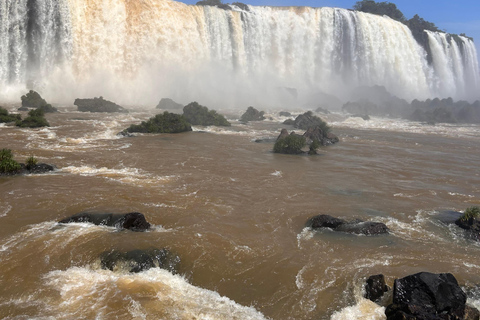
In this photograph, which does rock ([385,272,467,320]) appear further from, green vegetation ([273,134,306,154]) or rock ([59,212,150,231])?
green vegetation ([273,134,306,154])

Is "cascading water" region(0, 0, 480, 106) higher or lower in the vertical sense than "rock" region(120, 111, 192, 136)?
higher

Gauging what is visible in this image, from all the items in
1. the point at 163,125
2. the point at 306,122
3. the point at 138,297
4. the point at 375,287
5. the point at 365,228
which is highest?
the point at 306,122

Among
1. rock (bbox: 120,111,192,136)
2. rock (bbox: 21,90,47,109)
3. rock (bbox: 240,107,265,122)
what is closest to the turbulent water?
rock (bbox: 120,111,192,136)

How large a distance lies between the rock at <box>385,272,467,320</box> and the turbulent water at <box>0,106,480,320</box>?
0.32 metres

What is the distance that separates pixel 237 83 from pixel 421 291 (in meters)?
36.9

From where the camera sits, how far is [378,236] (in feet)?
24.1

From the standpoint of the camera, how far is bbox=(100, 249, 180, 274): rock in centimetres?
585

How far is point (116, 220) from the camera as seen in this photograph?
7.23m

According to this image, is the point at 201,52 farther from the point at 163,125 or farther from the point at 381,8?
the point at 381,8

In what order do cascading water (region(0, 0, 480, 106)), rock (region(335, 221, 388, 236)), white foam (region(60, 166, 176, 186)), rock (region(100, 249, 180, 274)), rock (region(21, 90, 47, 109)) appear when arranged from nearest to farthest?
rock (region(100, 249, 180, 274))
rock (region(335, 221, 388, 236))
white foam (region(60, 166, 176, 186))
rock (region(21, 90, 47, 109))
cascading water (region(0, 0, 480, 106))

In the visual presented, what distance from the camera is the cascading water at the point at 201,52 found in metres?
29.3

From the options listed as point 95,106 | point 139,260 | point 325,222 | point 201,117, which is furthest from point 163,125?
point 139,260

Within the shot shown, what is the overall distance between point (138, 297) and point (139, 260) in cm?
81

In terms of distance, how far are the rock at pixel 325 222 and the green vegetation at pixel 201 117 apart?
1540 centimetres
